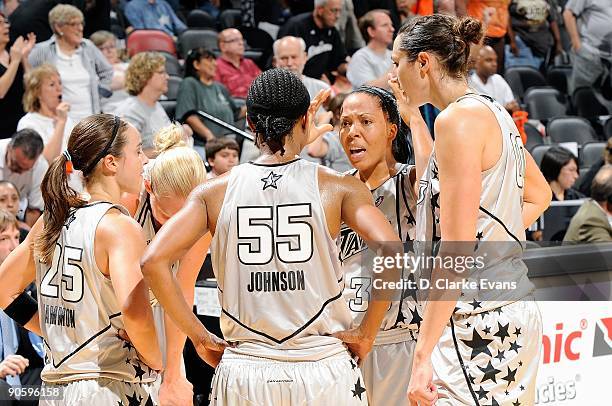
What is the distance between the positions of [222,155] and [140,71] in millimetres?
1383

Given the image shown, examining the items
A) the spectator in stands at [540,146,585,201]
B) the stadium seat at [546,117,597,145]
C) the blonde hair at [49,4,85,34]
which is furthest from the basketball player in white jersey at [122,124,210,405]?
the stadium seat at [546,117,597,145]

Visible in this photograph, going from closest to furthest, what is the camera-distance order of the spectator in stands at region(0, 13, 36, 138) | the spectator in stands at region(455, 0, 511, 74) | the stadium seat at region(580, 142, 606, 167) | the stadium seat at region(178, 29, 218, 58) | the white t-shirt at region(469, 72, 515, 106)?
the spectator in stands at region(0, 13, 36, 138) < the stadium seat at region(580, 142, 606, 167) < the white t-shirt at region(469, 72, 515, 106) < the spectator in stands at region(455, 0, 511, 74) < the stadium seat at region(178, 29, 218, 58)

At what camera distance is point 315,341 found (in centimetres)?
301

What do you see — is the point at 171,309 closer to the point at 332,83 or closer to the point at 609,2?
the point at 332,83

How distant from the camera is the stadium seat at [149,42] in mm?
10102

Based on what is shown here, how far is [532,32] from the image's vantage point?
1205 centimetres

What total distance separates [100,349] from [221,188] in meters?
0.72

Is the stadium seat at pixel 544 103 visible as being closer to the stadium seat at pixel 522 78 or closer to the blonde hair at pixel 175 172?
the stadium seat at pixel 522 78

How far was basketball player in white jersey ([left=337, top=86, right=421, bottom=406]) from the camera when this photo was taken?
3756 mm

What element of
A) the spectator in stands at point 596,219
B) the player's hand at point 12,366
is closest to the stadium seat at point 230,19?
the spectator in stands at point 596,219

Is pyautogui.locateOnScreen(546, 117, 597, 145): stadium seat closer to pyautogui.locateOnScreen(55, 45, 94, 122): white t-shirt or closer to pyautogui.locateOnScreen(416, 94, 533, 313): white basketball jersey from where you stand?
pyautogui.locateOnScreen(55, 45, 94, 122): white t-shirt

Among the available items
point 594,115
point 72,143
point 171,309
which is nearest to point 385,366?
point 171,309

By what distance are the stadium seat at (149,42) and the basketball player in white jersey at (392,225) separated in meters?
6.53

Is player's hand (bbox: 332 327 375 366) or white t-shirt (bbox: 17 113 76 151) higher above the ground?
player's hand (bbox: 332 327 375 366)
